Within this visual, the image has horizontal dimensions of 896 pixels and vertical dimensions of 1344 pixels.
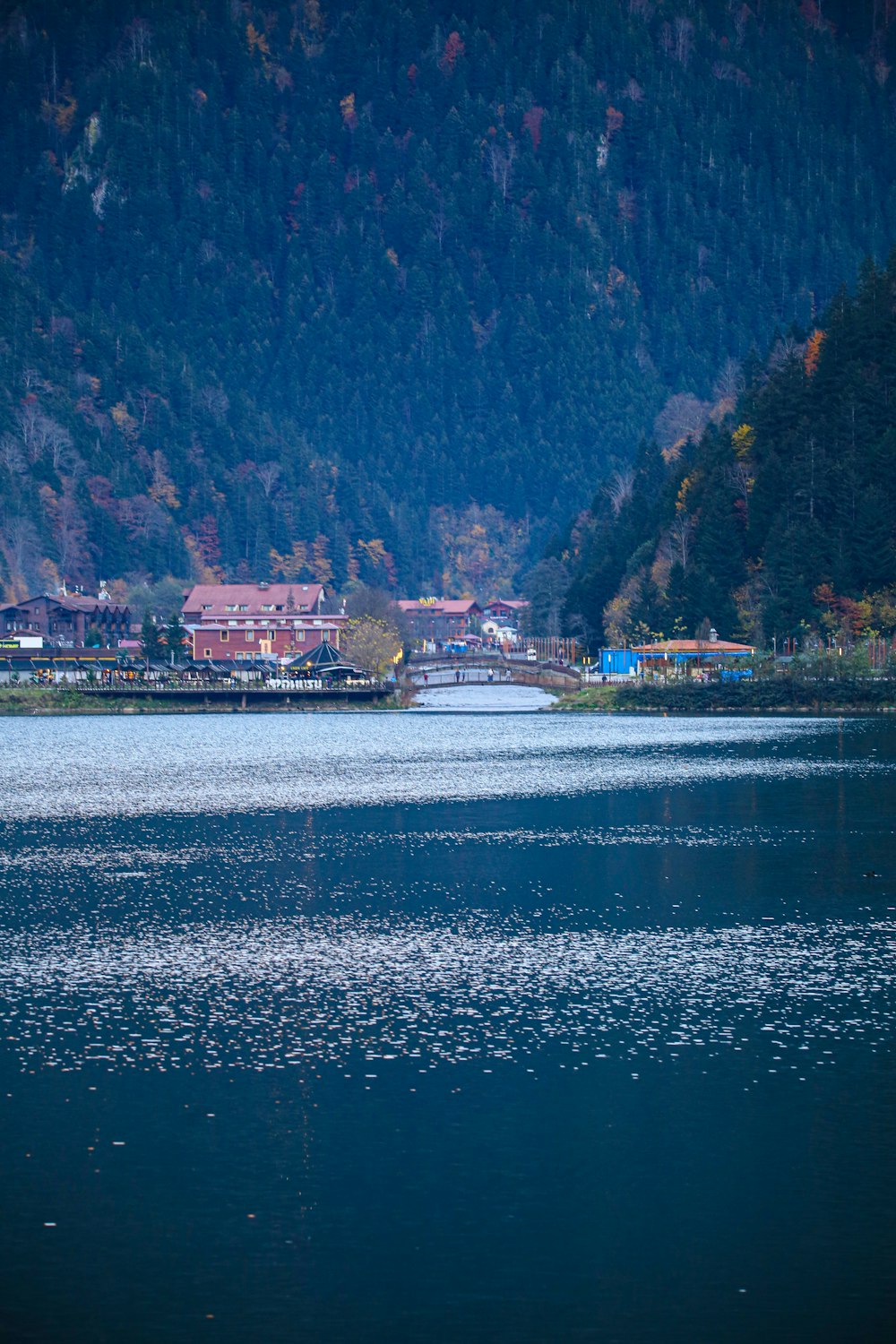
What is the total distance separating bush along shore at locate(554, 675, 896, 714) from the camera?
133375mm

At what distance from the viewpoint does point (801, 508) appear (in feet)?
497

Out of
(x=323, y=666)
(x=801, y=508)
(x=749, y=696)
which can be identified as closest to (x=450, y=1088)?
(x=749, y=696)

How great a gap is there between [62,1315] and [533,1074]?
10.4 metres

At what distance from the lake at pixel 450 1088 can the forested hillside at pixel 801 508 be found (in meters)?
87.4

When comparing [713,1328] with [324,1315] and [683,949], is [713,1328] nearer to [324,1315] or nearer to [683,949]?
[324,1315]

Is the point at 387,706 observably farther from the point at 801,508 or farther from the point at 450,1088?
the point at 450,1088

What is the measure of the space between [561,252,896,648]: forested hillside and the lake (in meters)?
87.4

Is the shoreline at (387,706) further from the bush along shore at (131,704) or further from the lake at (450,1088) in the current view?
the lake at (450,1088)

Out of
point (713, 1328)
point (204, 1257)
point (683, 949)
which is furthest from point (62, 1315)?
point (683, 949)

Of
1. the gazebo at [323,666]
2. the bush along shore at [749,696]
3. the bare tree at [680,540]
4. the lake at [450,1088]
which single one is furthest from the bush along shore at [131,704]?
the lake at [450,1088]

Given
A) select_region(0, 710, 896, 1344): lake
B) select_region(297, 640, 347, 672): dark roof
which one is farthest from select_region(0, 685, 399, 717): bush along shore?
select_region(0, 710, 896, 1344): lake

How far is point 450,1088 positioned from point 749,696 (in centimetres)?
11799

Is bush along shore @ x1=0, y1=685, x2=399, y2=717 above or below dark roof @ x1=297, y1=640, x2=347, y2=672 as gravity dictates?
below

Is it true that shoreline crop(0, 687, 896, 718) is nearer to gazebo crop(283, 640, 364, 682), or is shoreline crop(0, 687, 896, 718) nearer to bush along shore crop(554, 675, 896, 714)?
bush along shore crop(554, 675, 896, 714)
